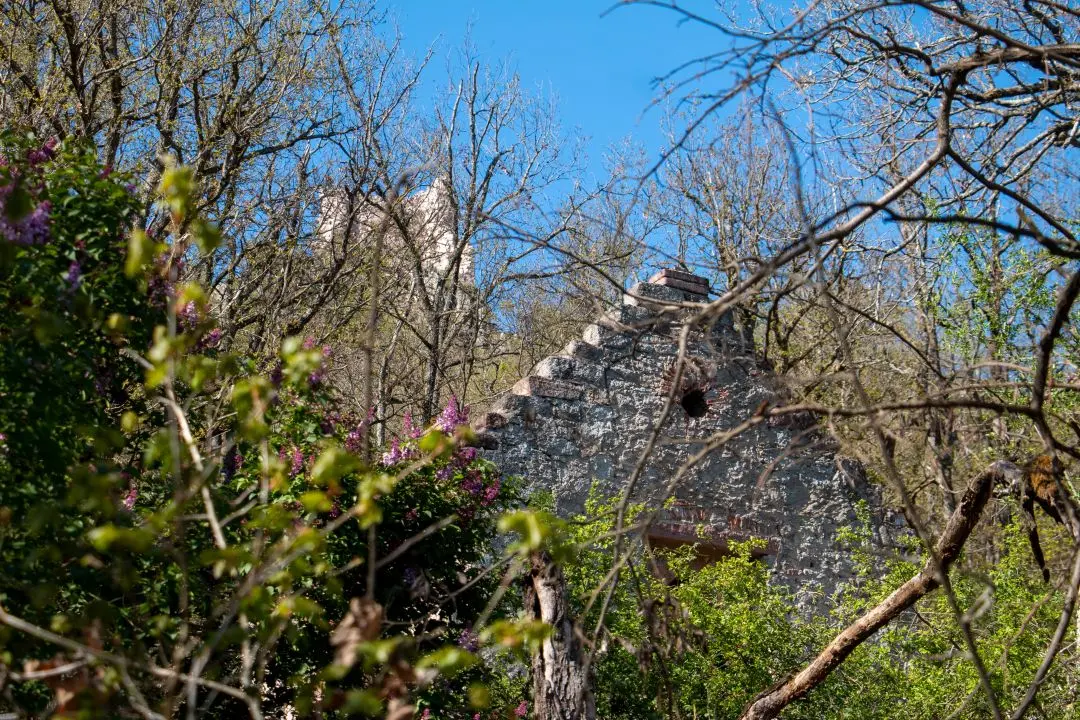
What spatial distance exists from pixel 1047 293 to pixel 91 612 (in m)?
5.77

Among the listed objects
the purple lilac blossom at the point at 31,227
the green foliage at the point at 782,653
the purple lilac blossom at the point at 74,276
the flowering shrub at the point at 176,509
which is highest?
the purple lilac blossom at the point at 31,227

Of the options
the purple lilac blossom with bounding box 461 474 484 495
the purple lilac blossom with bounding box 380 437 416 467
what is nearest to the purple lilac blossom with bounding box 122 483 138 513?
the purple lilac blossom with bounding box 380 437 416 467

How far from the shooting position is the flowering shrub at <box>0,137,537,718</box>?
2004 mm

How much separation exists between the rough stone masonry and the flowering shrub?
2338 mm

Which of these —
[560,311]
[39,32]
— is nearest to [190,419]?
[39,32]

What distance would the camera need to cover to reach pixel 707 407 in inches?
327

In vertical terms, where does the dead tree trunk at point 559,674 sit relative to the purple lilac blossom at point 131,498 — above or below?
below

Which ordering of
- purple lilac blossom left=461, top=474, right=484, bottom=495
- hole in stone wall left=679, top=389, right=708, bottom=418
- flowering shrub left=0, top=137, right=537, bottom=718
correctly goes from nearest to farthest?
1. flowering shrub left=0, top=137, right=537, bottom=718
2. purple lilac blossom left=461, top=474, right=484, bottom=495
3. hole in stone wall left=679, top=389, right=708, bottom=418

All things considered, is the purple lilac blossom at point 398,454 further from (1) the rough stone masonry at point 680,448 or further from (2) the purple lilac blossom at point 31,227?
(1) the rough stone masonry at point 680,448

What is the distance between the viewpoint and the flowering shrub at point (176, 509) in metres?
2.00

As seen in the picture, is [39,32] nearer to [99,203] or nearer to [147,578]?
[99,203]

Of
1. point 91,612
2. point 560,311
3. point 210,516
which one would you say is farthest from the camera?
point 560,311

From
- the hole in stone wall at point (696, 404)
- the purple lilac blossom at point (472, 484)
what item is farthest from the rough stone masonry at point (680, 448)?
the purple lilac blossom at point (472, 484)

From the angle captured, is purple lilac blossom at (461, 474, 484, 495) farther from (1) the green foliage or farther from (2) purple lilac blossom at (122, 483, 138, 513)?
(2) purple lilac blossom at (122, 483, 138, 513)
